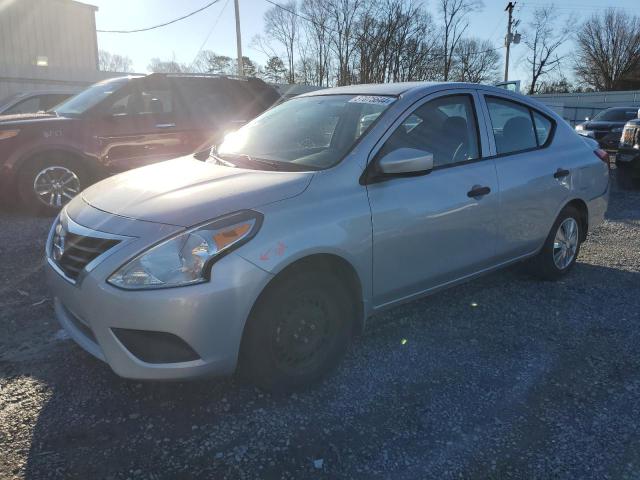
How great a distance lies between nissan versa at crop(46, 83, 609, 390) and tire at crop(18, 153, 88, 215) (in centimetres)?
363

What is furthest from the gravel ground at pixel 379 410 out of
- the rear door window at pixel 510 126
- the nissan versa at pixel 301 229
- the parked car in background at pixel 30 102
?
the parked car in background at pixel 30 102

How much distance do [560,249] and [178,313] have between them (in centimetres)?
345

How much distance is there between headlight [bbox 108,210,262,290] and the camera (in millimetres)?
2270

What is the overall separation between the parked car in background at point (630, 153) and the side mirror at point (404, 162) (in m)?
7.04

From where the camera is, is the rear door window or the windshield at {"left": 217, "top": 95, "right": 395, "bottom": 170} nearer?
the windshield at {"left": 217, "top": 95, "right": 395, "bottom": 170}

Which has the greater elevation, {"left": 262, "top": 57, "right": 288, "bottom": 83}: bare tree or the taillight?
{"left": 262, "top": 57, "right": 288, "bottom": 83}: bare tree

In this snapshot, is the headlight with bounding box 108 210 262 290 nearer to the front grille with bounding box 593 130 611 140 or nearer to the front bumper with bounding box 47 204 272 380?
the front bumper with bounding box 47 204 272 380

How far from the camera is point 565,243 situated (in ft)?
14.6

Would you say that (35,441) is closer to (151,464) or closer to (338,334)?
(151,464)

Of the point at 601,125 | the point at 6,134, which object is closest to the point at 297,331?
the point at 6,134

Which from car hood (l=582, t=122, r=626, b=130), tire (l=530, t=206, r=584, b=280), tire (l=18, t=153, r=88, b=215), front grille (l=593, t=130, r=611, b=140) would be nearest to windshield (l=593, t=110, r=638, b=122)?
car hood (l=582, t=122, r=626, b=130)

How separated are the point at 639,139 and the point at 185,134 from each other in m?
6.97

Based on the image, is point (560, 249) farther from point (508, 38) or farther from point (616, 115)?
point (508, 38)

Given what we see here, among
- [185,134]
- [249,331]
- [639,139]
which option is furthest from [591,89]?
[249,331]
